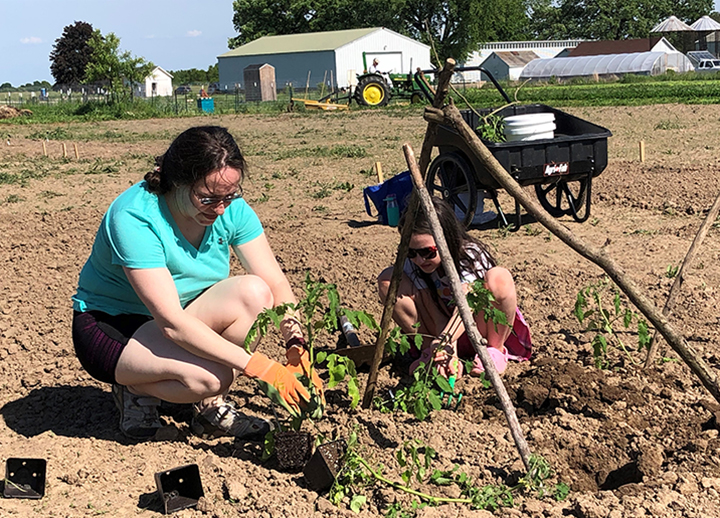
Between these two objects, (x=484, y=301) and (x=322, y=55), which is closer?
(x=484, y=301)

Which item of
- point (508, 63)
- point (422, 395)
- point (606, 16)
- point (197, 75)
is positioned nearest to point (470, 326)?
point (422, 395)

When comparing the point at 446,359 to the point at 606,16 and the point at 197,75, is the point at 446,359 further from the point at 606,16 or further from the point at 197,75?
the point at 197,75

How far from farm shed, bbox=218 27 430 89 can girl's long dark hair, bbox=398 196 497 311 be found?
48.0 metres

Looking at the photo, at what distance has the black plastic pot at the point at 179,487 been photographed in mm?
2592

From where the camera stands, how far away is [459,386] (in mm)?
3543

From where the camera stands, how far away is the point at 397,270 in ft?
9.99

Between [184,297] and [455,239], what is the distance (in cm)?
115

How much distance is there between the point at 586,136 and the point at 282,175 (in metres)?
4.64

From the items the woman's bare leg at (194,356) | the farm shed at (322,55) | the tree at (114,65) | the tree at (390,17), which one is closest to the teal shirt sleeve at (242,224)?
the woman's bare leg at (194,356)

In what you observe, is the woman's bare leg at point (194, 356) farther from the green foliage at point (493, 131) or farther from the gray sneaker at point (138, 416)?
the green foliage at point (493, 131)

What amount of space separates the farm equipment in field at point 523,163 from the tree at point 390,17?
52.9m

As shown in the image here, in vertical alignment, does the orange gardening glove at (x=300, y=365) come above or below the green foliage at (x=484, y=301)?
below

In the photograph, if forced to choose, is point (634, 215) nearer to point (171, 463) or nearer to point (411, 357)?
A: point (411, 357)

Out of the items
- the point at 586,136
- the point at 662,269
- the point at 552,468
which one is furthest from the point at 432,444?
the point at 586,136
